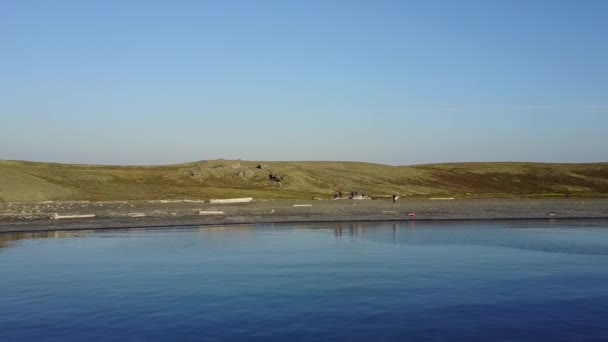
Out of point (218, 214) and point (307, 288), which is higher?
point (218, 214)

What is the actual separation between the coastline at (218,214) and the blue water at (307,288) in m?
11.3

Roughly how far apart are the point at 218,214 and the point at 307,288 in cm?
3781

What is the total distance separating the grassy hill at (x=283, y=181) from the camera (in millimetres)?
77562

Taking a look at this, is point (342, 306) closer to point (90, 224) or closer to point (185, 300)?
point (185, 300)

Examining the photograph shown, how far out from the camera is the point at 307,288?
22406 mm

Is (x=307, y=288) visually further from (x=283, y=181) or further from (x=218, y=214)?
(x=283, y=181)

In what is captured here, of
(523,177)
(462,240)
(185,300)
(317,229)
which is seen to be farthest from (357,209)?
(523,177)

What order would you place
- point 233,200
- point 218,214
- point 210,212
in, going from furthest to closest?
point 233,200 → point 210,212 → point 218,214

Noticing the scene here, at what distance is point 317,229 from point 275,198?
37.4m

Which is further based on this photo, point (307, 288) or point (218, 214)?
point (218, 214)

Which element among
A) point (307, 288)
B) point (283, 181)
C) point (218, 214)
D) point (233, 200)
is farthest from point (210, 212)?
point (283, 181)

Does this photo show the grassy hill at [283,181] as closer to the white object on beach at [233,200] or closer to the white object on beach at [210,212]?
the white object on beach at [233,200]

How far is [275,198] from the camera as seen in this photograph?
83562mm

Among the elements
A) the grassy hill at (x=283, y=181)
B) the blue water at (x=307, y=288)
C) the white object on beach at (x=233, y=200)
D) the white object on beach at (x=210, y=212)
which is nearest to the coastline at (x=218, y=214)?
the white object on beach at (x=210, y=212)
